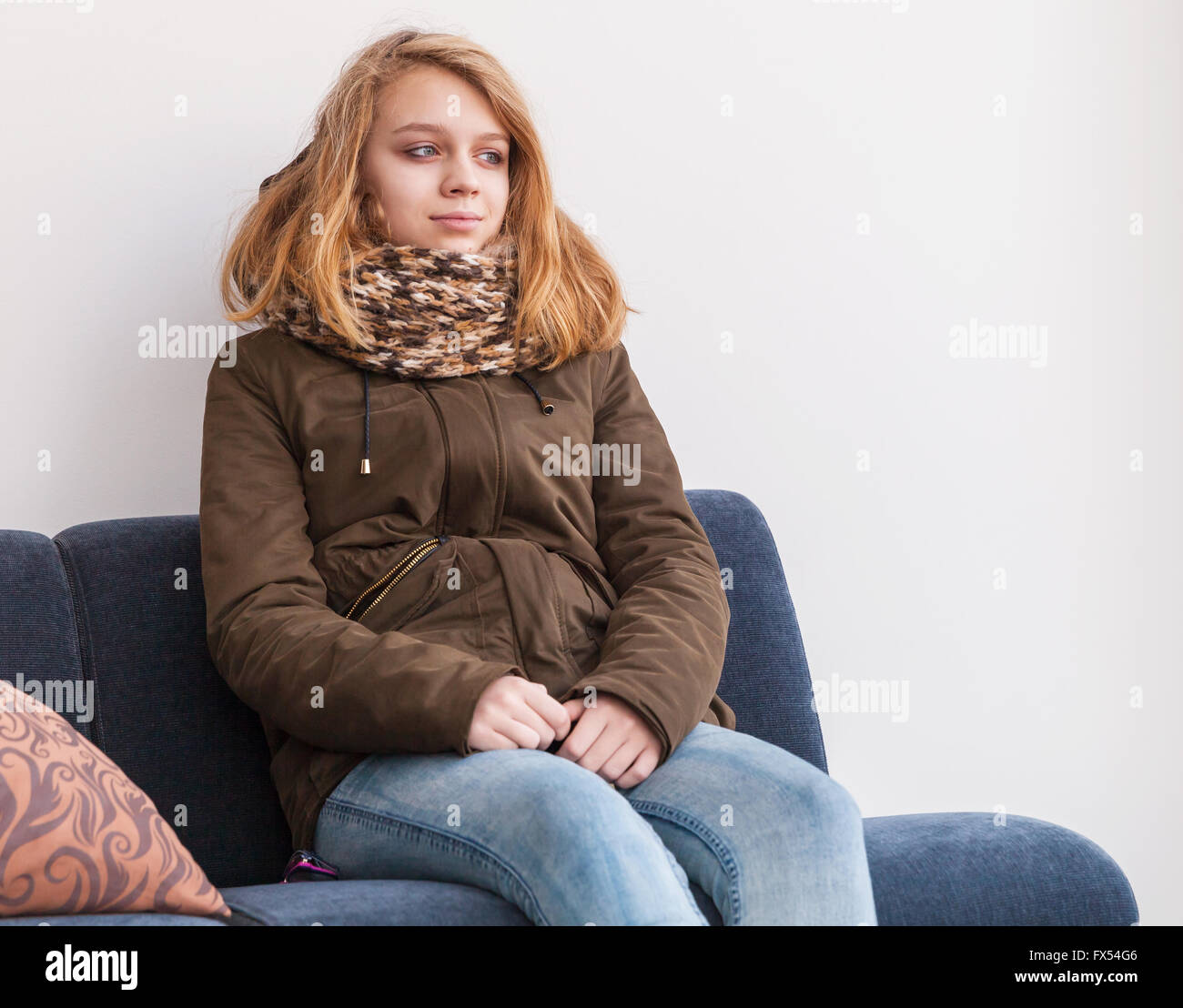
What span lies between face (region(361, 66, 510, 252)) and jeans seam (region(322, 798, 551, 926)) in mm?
716

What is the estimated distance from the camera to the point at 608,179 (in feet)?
6.72

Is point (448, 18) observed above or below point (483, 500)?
above

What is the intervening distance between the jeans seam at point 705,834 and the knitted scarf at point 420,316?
0.58m

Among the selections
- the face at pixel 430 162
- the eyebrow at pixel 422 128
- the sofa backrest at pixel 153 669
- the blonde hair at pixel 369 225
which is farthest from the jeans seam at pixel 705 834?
the eyebrow at pixel 422 128

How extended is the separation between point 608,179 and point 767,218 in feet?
0.93

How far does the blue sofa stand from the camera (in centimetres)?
135

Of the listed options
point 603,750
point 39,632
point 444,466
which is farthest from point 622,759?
point 39,632

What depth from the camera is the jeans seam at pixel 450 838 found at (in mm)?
1111

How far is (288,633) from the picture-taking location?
4.31 ft

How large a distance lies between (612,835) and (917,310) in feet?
4.53

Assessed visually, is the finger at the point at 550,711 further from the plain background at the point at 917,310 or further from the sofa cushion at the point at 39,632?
the plain background at the point at 917,310
